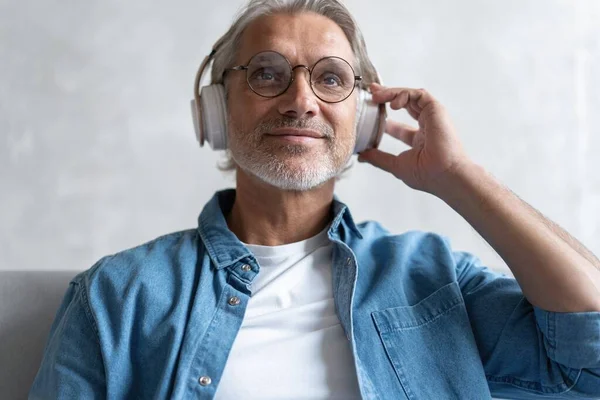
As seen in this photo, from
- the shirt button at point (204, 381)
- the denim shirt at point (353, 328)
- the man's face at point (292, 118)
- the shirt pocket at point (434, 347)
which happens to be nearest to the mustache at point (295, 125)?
the man's face at point (292, 118)

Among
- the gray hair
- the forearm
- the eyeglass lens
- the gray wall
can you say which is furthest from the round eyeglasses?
the gray wall

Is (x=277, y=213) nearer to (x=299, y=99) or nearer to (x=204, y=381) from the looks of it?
(x=299, y=99)

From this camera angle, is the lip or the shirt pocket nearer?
the shirt pocket

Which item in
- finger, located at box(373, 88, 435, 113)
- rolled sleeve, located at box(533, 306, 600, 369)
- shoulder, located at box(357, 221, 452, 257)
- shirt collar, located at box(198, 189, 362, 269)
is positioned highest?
finger, located at box(373, 88, 435, 113)

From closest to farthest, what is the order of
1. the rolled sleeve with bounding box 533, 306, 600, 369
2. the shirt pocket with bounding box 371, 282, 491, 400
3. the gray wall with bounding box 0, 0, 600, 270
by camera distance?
the rolled sleeve with bounding box 533, 306, 600, 369
the shirt pocket with bounding box 371, 282, 491, 400
the gray wall with bounding box 0, 0, 600, 270

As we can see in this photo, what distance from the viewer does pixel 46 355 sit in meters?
1.50

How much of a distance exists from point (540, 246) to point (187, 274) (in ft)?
2.52

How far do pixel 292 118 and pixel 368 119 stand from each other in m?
0.24

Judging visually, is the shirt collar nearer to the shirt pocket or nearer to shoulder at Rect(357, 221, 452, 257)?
shoulder at Rect(357, 221, 452, 257)

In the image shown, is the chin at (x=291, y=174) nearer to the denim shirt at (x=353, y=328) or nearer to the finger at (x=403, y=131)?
the denim shirt at (x=353, y=328)

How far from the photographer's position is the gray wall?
87.4 inches

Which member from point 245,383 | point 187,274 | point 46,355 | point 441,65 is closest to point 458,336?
point 245,383

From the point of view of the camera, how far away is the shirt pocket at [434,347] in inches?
58.4

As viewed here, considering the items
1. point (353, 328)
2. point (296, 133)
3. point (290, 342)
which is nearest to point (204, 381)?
point (290, 342)
